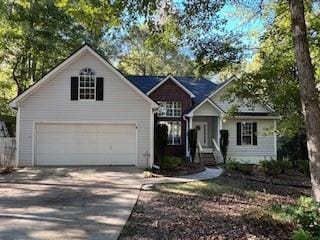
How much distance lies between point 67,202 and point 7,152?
10.1 meters

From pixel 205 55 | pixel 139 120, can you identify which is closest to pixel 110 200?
pixel 205 55

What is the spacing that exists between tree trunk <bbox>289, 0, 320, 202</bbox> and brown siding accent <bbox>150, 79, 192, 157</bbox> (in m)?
21.3

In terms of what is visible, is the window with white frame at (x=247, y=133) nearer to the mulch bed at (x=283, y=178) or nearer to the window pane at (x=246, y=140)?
the window pane at (x=246, y=140)

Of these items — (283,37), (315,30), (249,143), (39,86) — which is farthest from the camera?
(249,143)

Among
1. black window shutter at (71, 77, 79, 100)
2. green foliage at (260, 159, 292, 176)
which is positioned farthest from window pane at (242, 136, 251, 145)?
black window shutter at (71, 77, 79, 100)

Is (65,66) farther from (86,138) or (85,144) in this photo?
(85,144)

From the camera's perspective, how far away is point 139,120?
22.4 m

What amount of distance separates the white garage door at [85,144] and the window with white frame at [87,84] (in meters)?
1.50

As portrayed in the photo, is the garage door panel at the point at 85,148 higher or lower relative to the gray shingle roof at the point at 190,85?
lower

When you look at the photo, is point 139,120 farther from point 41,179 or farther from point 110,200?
point 110,200

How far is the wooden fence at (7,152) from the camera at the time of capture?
69.8ft

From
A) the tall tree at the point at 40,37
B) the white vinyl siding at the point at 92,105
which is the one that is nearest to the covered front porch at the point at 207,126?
the white vinyl siding at the point at 92,105

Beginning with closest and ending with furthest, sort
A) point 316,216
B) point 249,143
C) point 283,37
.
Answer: point 316,216 < point 283,37 < point 249,143

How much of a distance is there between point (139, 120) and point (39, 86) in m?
5.24
